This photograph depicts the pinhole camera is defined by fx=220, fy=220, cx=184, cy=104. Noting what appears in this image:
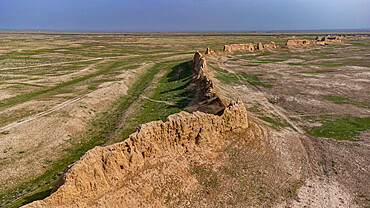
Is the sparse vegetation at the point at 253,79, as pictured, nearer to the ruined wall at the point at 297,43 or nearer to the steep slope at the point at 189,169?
the steep slope at the point at 189,169

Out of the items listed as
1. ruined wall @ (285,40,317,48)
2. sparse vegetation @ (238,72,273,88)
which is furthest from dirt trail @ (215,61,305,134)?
ruined wall @ (285,40,317,48)

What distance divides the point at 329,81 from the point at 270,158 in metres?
44.1

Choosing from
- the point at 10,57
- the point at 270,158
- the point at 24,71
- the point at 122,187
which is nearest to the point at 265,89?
the point at 270,158

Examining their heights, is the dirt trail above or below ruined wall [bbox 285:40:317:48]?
below

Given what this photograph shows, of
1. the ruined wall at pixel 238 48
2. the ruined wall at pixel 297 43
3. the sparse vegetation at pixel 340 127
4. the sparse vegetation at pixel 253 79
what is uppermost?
the ruined wall at pixel 297 43

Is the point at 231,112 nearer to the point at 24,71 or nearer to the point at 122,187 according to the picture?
the point at 122,187

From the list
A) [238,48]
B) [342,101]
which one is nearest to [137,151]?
[342,101]

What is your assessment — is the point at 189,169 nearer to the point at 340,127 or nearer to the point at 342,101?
the point at 340,127

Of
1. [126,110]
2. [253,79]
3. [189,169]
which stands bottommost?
[189,169]

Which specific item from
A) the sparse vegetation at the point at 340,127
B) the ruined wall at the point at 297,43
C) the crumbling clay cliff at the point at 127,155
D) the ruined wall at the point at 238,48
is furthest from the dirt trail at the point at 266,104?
the ruined wall at the point at 297,43

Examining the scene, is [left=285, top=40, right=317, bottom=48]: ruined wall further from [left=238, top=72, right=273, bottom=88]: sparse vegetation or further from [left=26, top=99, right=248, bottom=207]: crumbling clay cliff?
[left=26, top=99, right=248, bottom=207]: crumbling clay cliff

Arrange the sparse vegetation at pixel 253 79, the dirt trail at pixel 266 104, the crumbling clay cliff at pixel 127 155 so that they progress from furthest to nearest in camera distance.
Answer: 1. the sparse vegetation at pixel 253 79
2. the dirt trail at pixel 266 104
3. the crumbling clay cliff at pixel 127 155

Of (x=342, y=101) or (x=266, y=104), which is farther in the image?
(x=342, y=101)

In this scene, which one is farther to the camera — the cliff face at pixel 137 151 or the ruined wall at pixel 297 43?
the ruined wall at pixel 297 43
